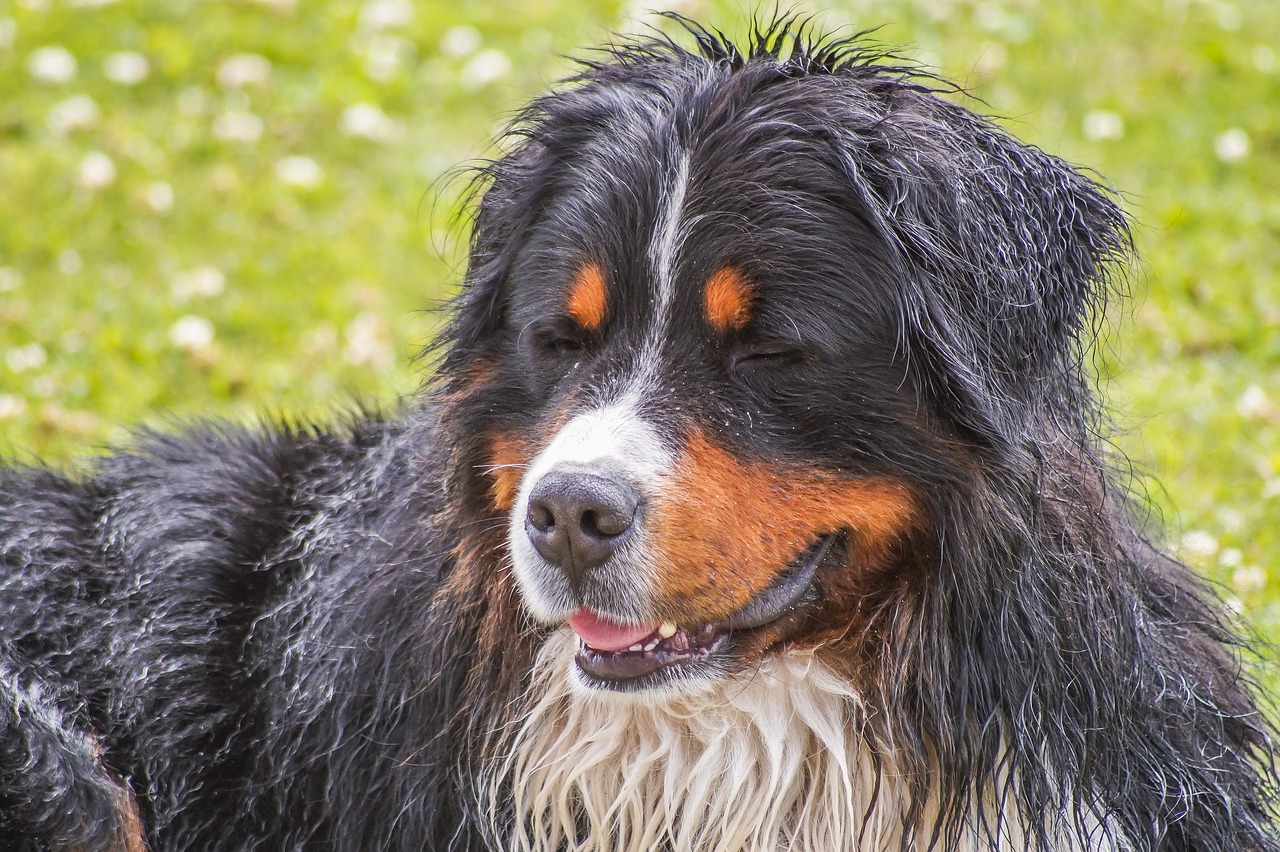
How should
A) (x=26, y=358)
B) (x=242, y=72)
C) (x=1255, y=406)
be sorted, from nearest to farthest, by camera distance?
(x=1255, y=406), (x=26, y=358), (x=242, y=72)

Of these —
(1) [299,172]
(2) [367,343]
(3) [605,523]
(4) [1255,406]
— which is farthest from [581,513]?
(1) [299,172]

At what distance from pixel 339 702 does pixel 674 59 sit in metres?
1.72

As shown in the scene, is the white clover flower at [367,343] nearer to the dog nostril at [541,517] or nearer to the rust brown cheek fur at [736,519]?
the dog nostril at [541,517]

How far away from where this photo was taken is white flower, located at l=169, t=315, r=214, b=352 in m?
6.95

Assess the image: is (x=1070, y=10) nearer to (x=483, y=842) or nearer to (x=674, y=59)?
Result: (x=674, y=59)

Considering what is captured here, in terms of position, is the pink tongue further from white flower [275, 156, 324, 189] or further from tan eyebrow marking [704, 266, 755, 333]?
white flower [275, 156, 324, 189]

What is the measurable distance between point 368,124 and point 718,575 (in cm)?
639

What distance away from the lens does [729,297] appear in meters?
2.95

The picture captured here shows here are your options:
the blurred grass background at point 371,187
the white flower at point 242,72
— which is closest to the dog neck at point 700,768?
the blurred grass background at point 371,187

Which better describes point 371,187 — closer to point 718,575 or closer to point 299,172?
point 299,172

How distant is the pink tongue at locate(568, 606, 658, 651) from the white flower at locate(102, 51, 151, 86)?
7.18 metres

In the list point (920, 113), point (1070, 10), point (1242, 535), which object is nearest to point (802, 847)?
point (920, 113)

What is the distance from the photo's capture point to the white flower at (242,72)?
909cm

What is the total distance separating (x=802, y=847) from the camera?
328 cm
